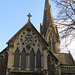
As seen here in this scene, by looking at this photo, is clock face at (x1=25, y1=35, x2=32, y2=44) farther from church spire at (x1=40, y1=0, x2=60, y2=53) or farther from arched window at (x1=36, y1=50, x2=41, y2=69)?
church spire at (x1=40, y1=0, x2=60, y2=53)

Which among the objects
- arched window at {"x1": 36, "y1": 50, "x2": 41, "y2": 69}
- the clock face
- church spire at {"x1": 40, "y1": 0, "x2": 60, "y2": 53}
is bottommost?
arched window at {"x1": 36, "y1": 50, "x2": 41, "y2": 69}

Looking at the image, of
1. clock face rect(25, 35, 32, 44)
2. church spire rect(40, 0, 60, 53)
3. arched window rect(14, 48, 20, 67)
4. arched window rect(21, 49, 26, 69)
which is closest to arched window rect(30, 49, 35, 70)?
arched window rect(21, 49, 26, 69)

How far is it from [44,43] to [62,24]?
20.8 ft

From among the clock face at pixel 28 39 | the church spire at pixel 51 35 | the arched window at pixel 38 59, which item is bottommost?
the arched window at pixel 38 59

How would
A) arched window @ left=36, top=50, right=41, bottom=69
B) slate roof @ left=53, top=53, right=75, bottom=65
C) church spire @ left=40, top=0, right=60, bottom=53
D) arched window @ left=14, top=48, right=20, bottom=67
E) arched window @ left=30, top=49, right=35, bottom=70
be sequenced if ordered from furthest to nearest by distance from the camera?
1. church spire @ left=40, top=0, right=60, bottom=53
2. slate roof @ left=53, top=53, right=75, bottom=65
3. arched window @ left=36, top=50, right=41, bottom=69
4. arched window @ left=30, top=49, right=35, bottom=70
5. arched window @ left=14, top=48, right=20, bottom=67

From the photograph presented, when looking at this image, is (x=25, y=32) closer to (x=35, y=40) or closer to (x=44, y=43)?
(x=35, y=40)

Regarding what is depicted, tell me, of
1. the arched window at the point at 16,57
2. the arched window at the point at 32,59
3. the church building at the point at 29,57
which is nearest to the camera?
the church building at the point at 29,57

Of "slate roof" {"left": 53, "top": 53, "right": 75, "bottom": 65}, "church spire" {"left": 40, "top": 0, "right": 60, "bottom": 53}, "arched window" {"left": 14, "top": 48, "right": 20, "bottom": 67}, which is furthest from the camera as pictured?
"church spire" {"left": 40, "top": 0, "right": 60, "bottom": 53}

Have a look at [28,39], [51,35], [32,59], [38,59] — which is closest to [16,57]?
[32,59]

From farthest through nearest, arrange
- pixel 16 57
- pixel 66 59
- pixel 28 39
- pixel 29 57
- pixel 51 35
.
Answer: pixel 51 35, pixel 66 59, pixel 28 39, pixel 29 57, pixel 16 57

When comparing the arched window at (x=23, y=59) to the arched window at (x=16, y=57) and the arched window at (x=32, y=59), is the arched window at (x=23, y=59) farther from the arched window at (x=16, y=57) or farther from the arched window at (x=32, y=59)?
the arched window at (x=32, y=59)

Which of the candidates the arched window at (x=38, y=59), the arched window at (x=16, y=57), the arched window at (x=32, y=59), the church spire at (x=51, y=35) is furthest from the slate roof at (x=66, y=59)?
the church spire at (x=51, y=35)

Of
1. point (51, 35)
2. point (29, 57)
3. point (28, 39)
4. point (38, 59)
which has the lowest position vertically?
point (38, 59)

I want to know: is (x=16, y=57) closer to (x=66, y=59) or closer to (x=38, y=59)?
(x=38, y=59)
